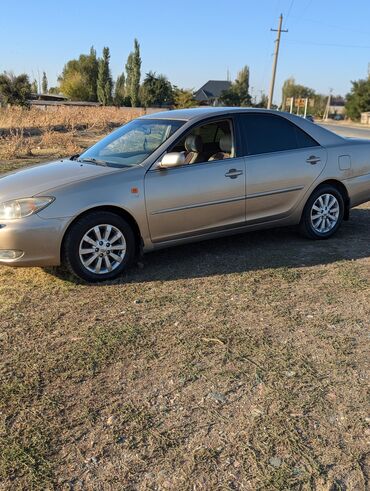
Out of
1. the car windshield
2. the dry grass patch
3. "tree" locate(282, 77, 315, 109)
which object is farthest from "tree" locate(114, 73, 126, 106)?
the dry grass patch

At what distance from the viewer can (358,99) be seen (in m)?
72.2

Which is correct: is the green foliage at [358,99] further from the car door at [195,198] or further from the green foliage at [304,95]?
the car door at [195,198]

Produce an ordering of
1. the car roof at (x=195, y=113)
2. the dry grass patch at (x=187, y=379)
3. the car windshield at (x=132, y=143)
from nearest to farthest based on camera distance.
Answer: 1. the dry grass patch at (x=187, y=379)
2. the car windshield at (x=132, y=143)
3. the car roof at (x=195, y=113)

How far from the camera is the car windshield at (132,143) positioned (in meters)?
5.15

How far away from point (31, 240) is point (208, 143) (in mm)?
2255

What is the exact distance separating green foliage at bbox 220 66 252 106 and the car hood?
72.7 m

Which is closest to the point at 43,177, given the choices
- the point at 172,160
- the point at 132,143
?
the point at 132,143

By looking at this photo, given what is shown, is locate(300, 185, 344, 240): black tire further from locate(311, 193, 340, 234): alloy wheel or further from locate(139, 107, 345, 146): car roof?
locate(139, 107, 345, 146): car roof

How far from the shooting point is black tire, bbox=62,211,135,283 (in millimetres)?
4531

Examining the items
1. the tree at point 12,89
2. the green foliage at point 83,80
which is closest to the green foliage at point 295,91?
the green foliage at point 83,80

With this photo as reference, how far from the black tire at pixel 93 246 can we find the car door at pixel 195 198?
0.28m

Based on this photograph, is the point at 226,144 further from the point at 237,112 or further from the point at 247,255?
the point at 247,255

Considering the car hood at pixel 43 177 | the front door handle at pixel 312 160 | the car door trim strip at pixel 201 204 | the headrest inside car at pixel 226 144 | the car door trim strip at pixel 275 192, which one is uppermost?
the headrest inside car at pixel 226 144

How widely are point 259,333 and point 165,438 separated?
4.44 ft
